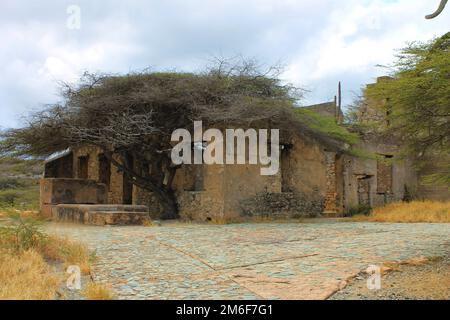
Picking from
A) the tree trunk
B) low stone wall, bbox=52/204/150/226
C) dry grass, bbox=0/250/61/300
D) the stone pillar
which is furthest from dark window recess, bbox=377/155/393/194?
dry grass, bbox=0/250/61/300

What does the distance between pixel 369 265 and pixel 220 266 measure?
215cm

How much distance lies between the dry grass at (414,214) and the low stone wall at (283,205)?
1671 millimetres

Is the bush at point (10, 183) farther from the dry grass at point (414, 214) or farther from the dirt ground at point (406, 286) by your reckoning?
the dirt ground at point (406, 286)

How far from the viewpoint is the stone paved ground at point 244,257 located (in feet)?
17.9

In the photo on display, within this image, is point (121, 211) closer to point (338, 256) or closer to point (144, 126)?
point (144, 126)

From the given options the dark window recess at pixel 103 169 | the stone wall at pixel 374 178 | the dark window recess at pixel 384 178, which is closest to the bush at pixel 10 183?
the dark window recess at pixel 103 169

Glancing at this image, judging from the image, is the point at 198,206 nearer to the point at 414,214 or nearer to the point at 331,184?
the point at 331,184

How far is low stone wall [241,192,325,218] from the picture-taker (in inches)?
607

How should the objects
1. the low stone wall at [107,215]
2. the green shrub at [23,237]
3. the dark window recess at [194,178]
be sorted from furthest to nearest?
1. the dark window recess at [194,178]
2. the low stone wall at [107,215]
3. the green shrub at [23,237]

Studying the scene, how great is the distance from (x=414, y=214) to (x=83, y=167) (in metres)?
15.2

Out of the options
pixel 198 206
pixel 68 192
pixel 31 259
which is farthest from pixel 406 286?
pixel 68 192

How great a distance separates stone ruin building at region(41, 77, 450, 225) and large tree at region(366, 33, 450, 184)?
4.22 m

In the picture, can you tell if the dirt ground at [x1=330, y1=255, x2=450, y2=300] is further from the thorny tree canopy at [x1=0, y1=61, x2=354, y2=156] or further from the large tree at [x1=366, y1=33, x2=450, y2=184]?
the thorny tree canopy at [x1=0, y1=61, x2=354, y2=156]

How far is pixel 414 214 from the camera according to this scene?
51.0 feet
